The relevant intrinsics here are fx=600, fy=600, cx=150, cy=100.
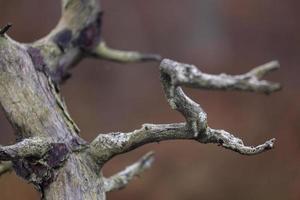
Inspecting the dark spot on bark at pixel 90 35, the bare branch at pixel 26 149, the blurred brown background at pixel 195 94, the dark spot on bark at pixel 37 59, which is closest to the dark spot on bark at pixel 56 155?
the bare branch at pixel 26 149

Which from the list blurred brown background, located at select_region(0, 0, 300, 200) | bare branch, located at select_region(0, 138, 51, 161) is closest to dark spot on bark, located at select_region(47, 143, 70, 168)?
bare branch, located at select_region(0, 138, 51, 161)

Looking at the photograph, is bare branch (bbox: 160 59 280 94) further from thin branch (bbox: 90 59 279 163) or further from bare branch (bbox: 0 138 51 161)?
bare branch (bbox: 0 138 51 161)

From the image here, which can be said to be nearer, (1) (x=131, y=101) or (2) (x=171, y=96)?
(2) (x=171, y=96)

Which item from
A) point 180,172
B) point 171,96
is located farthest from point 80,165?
point 180,172

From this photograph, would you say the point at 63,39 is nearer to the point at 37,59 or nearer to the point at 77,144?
the point at 37,59

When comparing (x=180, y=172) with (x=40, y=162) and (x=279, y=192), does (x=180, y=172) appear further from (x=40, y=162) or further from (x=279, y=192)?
(x=40, y=162)

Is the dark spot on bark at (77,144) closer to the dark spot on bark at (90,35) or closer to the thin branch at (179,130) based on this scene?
the thin branch at (179,130)
